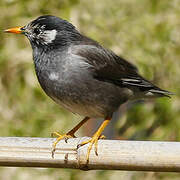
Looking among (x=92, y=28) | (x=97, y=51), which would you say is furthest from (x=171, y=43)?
(x=97, y=51)

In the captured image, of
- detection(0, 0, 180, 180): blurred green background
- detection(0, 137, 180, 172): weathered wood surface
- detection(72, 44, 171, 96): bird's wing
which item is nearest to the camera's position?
detection(0, 137, 180, 172): weathered wood surface

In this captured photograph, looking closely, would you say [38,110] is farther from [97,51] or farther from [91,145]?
[91,145]

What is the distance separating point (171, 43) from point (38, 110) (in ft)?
3.88

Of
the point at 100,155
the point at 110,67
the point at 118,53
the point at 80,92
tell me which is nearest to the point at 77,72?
the point at 80,92

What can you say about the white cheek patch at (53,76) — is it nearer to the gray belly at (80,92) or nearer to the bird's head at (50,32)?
the gray belly at (80,92)

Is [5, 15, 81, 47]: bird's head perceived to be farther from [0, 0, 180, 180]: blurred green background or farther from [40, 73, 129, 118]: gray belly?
[0, 0, 180, 180]: blurred green background

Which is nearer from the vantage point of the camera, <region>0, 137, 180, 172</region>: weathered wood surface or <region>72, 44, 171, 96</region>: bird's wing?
<region>0, 137, 180, 172</region>: weathered wood surface

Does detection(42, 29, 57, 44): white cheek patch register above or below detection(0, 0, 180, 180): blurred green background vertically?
above

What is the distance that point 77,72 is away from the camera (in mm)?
3320

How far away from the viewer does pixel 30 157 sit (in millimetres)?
2715

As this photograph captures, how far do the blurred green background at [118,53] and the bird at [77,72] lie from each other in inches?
21.7

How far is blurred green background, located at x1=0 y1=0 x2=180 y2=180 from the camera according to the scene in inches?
165

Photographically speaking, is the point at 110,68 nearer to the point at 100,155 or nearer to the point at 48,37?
the point at 48,37

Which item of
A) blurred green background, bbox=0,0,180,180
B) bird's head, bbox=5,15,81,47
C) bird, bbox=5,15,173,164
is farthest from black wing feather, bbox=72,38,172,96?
blurred green background, bbox=0,0,180,180
